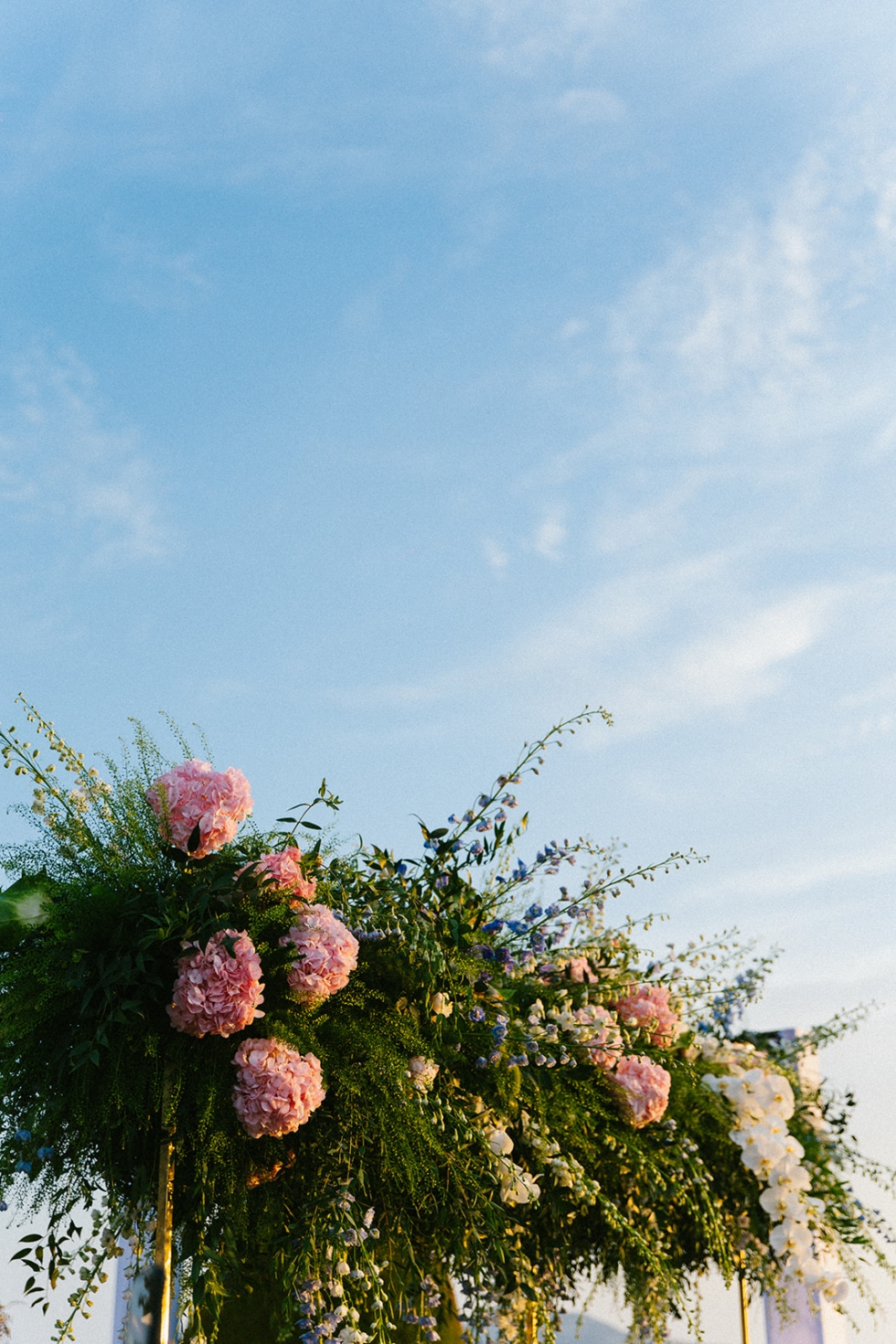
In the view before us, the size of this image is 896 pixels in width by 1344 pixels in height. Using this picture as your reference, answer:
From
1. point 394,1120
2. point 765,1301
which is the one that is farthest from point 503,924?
point 765,1301

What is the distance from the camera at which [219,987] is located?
199 centimetres

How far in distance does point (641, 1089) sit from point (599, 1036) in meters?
0.20

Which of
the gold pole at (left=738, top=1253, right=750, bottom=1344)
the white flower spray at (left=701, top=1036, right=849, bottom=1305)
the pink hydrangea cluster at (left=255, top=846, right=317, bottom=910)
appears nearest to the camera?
the pink hydrangea cluster at (left=255, top=846, right=317, bottom=910)

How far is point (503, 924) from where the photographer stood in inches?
105

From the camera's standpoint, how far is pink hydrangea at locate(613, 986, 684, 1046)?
9.84 feet

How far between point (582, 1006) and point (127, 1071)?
1192 millimetres

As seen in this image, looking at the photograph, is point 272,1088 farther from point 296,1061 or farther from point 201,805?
point 201,805

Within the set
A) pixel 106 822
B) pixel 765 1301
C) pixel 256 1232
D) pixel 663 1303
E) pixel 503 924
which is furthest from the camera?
pixel 765 1301

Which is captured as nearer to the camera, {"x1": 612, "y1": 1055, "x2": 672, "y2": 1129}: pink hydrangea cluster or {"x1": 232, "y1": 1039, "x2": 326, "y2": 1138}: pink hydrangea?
{"x1": 232, "y1": 1039, "x2": 326, "y2": 1138}: pink hydrangea

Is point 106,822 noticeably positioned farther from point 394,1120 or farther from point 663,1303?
point 663,1303

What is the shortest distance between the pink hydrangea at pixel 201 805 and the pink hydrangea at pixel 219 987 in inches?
8.1

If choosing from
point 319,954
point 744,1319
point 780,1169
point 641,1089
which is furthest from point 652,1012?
point 744,1319

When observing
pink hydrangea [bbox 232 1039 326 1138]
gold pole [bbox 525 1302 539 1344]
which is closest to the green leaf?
pink hydrangea [bbox 232 1039 326 1138]

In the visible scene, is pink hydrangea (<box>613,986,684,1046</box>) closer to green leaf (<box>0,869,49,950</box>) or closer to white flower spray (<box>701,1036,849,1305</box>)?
white flower spray (<box>701,1036,849,1305</box>)
